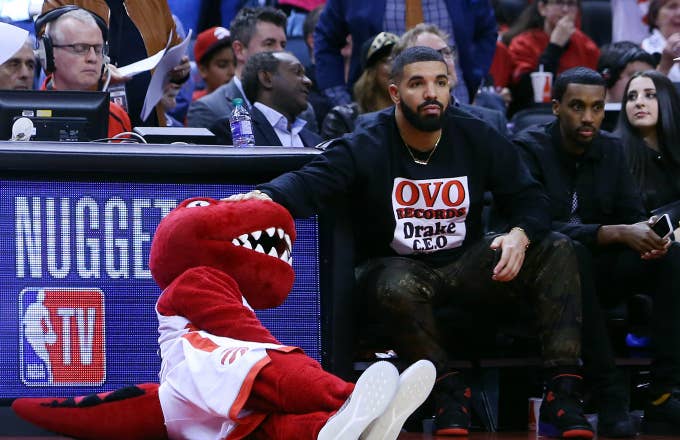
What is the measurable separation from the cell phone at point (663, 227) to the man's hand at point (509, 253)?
2.21 feet

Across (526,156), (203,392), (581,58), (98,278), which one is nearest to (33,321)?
(98,278)

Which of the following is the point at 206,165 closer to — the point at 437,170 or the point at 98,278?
the point at 98,278

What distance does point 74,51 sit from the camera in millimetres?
5754

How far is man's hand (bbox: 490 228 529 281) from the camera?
4.57m

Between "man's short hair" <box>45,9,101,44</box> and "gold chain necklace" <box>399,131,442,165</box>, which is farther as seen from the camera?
"man's short hair" <box>45,9,101,44</box>

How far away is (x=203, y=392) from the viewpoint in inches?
138

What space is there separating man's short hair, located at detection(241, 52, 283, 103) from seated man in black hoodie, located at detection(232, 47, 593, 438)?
6.57ft

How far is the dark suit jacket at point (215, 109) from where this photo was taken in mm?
7152

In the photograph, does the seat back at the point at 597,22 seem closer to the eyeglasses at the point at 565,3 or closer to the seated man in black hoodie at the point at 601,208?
the eyeglasses at the point at 565,3

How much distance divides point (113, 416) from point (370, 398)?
1.12 m

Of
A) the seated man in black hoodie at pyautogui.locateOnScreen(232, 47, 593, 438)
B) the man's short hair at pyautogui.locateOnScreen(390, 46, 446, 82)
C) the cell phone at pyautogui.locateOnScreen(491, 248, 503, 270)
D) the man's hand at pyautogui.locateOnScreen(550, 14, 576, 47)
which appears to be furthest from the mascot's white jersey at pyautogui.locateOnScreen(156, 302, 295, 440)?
the man's hand at pyautogui.locateOnScreen(550, 14, 576, 47)

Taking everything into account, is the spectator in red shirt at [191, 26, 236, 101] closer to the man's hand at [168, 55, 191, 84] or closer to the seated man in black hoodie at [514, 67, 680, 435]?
the man's hand at [168, 55, 191, 84]

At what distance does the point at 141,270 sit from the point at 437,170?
1223 millimetres

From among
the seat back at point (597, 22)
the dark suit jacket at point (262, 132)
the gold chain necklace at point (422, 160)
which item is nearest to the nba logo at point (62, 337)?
the gold chain necklace at point (422, 160)
